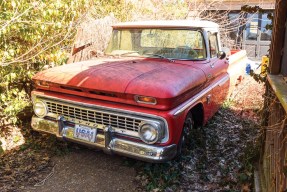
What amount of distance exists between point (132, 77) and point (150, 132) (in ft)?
2.22

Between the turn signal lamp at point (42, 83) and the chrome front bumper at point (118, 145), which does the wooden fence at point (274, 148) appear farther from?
the turn signal lamp at point (42, 83)

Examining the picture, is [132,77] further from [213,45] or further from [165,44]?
[213,45]

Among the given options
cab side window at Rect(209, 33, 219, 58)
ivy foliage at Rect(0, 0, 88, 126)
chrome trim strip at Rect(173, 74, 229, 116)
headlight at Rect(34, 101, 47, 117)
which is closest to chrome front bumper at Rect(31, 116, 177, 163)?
headlight at Rect(34, 101, 47, 117)

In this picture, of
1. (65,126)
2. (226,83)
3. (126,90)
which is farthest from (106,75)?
(226,83)

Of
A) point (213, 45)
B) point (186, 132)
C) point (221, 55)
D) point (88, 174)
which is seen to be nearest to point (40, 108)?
point (88, 174)

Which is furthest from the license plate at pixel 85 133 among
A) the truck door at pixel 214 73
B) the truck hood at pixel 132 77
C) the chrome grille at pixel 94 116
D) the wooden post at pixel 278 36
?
the wooden post at pixel 278 36

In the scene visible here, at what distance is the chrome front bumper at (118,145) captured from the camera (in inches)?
124

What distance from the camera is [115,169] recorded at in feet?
12.4

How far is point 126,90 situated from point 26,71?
2.38m

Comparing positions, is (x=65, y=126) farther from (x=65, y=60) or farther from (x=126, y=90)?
(x=65, y=60)

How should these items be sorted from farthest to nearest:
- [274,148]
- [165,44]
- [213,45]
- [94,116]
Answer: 1. [213,45]
2. [165,44]
3. [94,116]
4. [274,148]

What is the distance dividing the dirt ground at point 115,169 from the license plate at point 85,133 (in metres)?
0.52

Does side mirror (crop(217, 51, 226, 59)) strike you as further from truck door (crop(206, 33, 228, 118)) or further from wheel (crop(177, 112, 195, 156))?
wheel (crop(177, 112, 195, 156))

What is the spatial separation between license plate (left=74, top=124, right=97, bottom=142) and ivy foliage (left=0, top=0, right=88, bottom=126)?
58.5 inches
